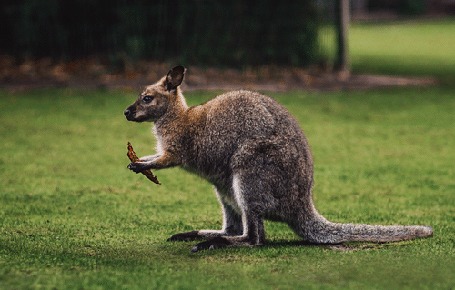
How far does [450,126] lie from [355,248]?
20.5 feet

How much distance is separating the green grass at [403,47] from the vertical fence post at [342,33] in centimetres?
76

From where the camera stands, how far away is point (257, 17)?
53.0 feet

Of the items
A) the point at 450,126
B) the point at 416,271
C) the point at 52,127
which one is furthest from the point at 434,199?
the point at 52,127

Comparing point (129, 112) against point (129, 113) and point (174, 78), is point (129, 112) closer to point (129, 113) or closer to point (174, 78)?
point (129, 113)

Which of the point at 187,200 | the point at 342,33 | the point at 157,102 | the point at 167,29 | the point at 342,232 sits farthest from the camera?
the point at 342,33

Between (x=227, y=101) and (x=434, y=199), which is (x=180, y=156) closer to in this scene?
(x=227, y=101)

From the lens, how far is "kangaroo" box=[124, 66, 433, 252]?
6.16m

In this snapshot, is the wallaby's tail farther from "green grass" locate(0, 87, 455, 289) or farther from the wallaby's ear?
the wallaby's ear

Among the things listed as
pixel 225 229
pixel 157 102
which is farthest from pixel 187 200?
pixel 157 102

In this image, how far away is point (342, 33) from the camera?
16375mm

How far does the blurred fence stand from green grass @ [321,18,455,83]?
1.14m

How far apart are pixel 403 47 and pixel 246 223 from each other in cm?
1856

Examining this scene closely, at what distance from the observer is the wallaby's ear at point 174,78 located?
6.62 m

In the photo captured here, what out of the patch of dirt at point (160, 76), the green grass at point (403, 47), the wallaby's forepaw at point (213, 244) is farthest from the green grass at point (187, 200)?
the green grass at point (403, 47)
